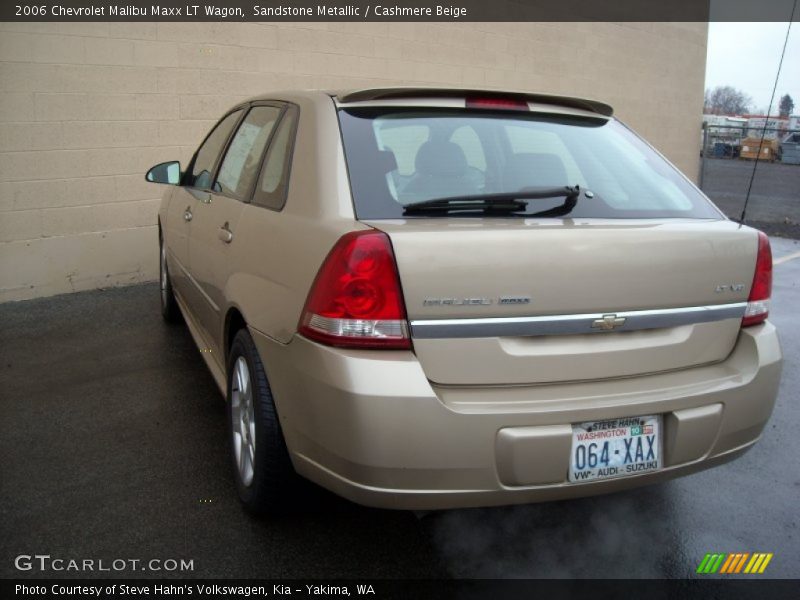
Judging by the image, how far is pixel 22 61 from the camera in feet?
19.2

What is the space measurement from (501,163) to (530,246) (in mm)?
691

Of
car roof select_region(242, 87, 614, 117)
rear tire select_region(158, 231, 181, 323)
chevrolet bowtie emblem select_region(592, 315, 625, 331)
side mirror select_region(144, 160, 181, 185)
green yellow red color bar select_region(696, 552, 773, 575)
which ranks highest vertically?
car roof select_region(242, 87, 614, 117)

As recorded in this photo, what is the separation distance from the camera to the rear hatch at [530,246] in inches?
88.1

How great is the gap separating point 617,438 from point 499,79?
8.13m

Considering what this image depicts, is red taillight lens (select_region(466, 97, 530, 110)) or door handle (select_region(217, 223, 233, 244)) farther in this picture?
door handle (select_region(217, 223, 233, 244))

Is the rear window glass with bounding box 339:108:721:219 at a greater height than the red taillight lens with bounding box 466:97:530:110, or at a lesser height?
lesser

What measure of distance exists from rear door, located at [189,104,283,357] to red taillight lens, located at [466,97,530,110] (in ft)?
2.85

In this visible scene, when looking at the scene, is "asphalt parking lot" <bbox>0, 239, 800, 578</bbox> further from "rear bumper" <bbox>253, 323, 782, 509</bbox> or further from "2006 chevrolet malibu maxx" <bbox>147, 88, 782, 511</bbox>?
"rear bumper" <bbox>253, 323, 782, 509</bbox>

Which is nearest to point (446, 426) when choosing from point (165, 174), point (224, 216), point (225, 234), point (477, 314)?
point (477, 314)

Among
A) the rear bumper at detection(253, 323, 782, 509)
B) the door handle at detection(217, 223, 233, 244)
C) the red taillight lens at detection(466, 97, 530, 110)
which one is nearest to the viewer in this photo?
the rear bumper at detection(253, 323, 782, 509)

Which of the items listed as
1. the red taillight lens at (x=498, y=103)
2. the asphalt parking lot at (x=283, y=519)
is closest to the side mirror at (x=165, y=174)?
the asphalt parking lot at (x=283, y=519)

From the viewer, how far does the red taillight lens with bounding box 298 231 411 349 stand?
2.22 meters
